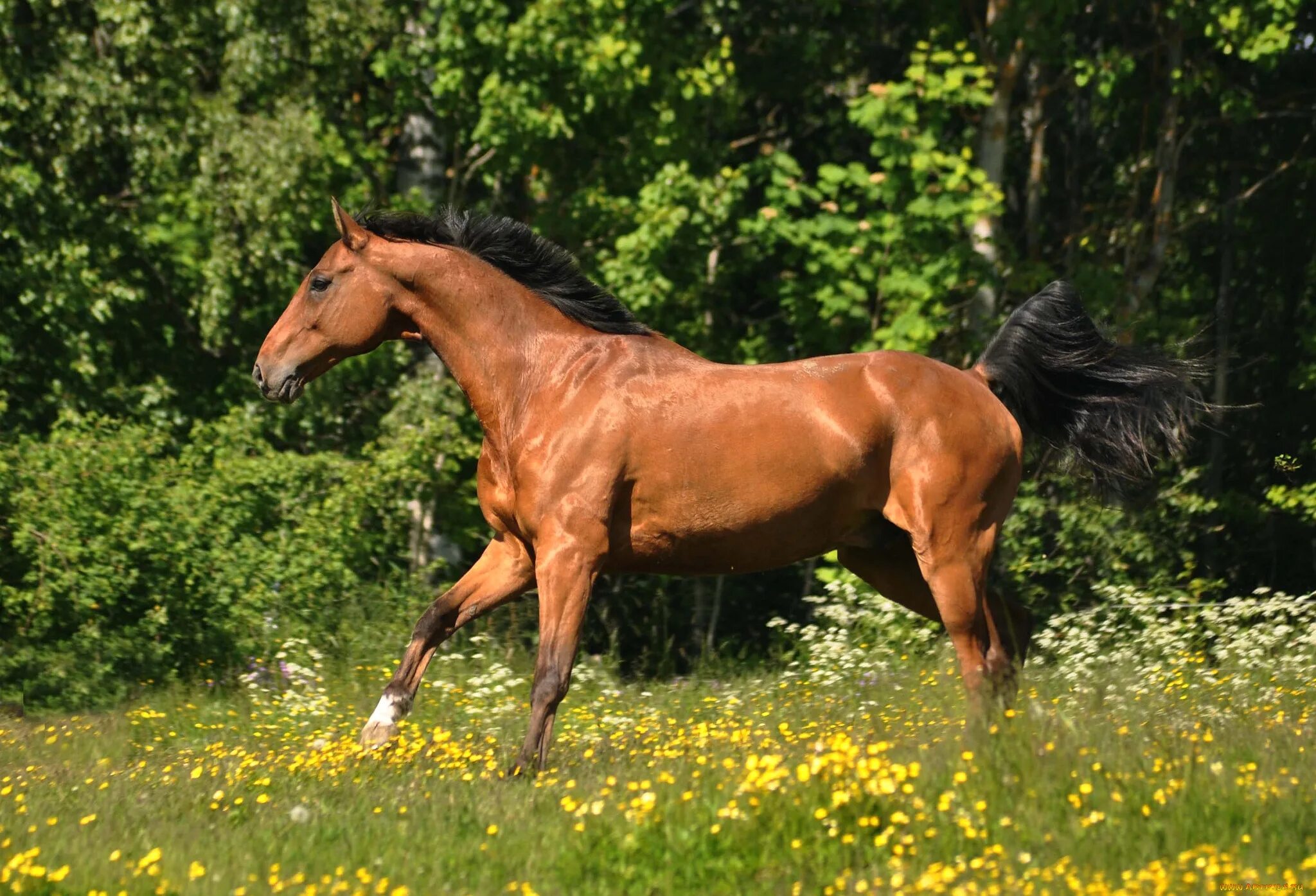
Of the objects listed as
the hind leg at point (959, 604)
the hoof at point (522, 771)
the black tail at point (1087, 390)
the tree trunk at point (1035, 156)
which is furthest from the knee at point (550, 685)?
the tree trunk at point (1035, 156)

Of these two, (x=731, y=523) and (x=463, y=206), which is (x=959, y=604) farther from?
(x=463, y=206)

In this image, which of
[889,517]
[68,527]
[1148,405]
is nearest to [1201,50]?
[1148,405]

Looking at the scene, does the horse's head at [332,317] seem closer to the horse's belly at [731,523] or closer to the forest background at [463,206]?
the horse's belly at [731,523]

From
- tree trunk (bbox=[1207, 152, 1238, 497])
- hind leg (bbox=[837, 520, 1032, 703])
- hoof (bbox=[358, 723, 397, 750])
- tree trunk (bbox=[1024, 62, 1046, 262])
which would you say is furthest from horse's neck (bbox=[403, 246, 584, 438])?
tree trunk (bbox=[1207, 152, 1238, 497])

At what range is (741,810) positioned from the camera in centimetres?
505

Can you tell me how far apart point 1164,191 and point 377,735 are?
9.58 meters

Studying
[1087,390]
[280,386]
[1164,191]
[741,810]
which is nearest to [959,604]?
[1087,390]

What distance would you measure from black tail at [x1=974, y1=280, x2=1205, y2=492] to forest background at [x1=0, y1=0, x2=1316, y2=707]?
3500mm

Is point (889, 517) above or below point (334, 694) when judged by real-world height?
above

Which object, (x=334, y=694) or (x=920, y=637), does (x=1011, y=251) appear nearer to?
(x=920, y=637)

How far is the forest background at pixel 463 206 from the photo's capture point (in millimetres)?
11133

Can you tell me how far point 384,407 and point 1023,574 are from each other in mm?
5677

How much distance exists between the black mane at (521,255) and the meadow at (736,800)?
75.8 inches

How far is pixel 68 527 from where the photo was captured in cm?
1070
